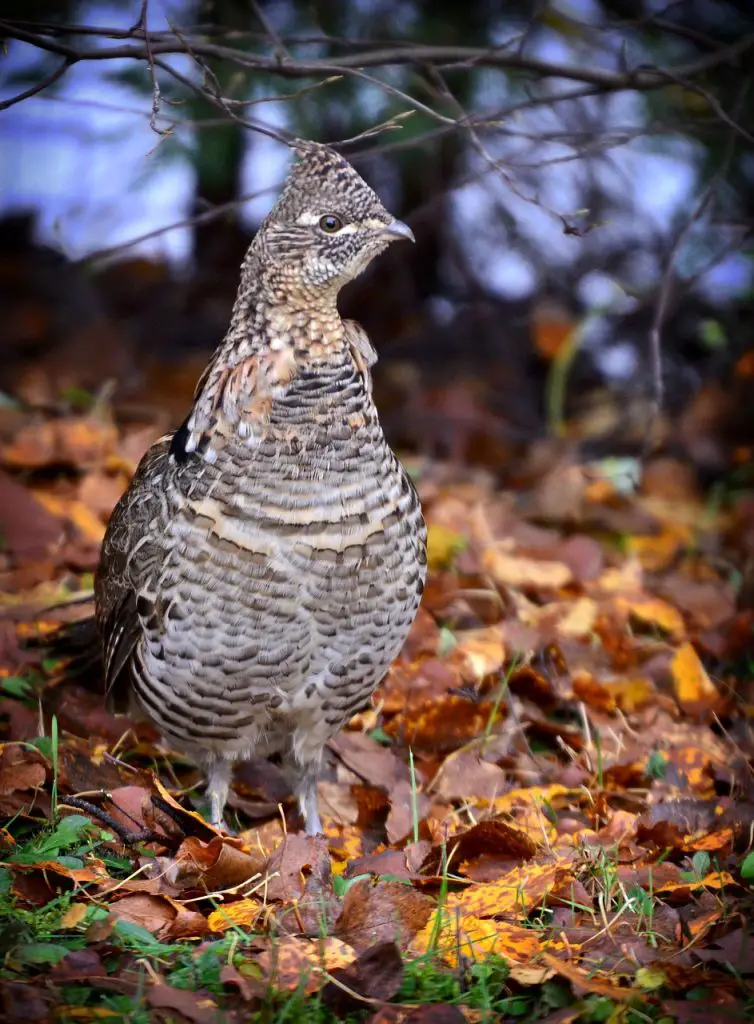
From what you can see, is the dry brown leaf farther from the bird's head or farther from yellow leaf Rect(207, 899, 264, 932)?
yellow leaf Rect(207, 899, 264, 932)

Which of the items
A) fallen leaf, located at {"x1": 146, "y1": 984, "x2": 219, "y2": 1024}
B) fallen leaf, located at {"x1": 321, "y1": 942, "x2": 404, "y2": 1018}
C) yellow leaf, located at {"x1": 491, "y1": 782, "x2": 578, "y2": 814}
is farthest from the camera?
yellow leaf, located at {"x1": 491, "y1": 782, "x2": 578, "y2": 814}

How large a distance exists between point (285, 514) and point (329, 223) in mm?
758

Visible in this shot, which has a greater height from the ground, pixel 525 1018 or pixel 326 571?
pixel 326 571

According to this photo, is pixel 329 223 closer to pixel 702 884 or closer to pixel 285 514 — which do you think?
pixel 285 514

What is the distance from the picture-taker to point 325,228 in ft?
10.5

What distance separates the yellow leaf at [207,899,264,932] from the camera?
276 cm

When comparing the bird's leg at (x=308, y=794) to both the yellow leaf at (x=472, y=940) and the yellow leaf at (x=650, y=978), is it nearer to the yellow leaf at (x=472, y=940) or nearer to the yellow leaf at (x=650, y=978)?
the yellow leaf at (x=472, y=940)

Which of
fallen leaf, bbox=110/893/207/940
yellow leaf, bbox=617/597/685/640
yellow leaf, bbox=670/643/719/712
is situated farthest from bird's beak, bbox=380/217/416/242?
yellow leaf, bbox=617/597/685/640

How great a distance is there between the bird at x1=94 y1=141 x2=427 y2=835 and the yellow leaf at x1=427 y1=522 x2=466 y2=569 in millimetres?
1475

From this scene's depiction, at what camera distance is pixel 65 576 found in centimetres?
455

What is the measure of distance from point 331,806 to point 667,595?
1830mm

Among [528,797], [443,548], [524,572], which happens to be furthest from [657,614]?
[528,797]

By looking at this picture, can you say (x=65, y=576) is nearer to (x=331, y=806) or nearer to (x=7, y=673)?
(x=7, y=673)

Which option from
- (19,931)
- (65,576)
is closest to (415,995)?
(19,931)
